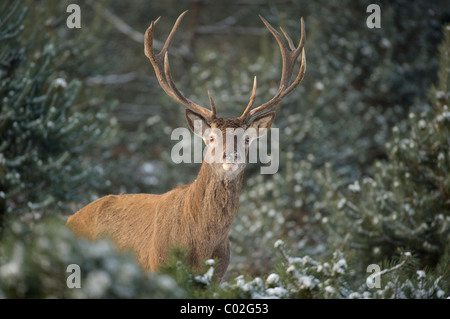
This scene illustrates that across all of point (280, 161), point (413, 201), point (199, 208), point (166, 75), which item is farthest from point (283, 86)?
point (280, 161)

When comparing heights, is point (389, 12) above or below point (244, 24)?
below

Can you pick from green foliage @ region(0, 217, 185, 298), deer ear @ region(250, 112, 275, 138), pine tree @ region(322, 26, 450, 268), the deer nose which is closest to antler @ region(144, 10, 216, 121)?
deer ear @ region(250, 112, 275, 138)

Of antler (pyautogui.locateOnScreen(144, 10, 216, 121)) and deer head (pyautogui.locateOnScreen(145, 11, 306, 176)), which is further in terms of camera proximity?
antler (pyautogui.locateOnScreen(144, 10, 216, 121))

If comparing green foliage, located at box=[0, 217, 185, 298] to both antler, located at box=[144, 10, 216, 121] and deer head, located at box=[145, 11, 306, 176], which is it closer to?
deer head, located at box=[145, 11, 306, 176]

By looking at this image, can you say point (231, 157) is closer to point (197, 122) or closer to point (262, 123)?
point (197, 122)

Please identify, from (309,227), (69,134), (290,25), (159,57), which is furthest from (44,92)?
(290,25)

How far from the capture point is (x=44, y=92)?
297 inches

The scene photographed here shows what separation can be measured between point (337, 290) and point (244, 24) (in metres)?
14.7

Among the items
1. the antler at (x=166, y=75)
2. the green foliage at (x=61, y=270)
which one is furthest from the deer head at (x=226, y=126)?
the green foliage at (x=61, y=270)

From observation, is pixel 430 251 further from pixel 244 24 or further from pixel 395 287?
pixel 244 24

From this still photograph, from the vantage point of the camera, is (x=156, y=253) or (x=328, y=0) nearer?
(x=156, y=253)

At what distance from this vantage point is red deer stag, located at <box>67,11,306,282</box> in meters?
4.46

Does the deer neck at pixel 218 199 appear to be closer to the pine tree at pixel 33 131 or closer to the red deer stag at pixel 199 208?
the red deer stag at pixel 199 208

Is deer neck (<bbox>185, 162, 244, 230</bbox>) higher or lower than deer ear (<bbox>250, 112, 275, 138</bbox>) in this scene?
lower
